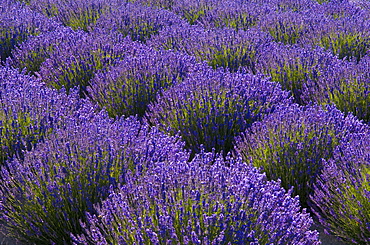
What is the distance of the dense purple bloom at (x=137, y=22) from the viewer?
5.62m

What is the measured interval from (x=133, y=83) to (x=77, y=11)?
3026mm

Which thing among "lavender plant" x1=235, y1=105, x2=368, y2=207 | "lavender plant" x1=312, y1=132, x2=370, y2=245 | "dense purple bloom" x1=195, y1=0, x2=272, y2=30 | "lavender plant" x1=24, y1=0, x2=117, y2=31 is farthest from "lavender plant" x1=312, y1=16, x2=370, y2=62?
"lavender plant" x1=24, y1=0, x2=117, y2=31

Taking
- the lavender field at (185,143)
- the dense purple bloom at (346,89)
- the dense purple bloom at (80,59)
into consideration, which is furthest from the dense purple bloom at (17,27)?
the dense purple bloom at (346,89)

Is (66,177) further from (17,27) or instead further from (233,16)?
(233,16)

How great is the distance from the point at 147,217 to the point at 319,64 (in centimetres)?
289

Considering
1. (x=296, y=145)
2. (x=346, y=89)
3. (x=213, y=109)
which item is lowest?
(x=296, y=145)

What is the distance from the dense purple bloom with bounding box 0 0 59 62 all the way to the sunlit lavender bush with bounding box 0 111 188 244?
2643mm

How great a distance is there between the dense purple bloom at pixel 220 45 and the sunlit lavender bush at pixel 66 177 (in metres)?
1.98

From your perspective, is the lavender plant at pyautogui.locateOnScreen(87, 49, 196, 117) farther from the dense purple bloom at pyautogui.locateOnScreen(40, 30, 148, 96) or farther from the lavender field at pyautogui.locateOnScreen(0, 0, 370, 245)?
the dense purple bloom at pyautogui.locateOnScreen(40, 30, 148, 96)

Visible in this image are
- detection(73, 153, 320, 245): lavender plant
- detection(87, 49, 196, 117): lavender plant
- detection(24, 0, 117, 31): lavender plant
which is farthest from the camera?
detection(24, 0, 117, 31): lavender plant

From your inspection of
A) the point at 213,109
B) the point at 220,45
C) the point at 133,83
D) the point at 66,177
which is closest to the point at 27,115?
the point at 66,177

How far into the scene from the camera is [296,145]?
114 inches

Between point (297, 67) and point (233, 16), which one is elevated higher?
point (233, 16)

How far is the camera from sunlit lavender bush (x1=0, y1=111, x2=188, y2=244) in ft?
7.70
